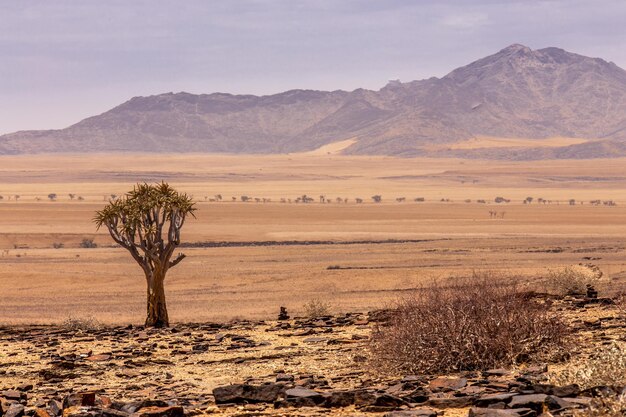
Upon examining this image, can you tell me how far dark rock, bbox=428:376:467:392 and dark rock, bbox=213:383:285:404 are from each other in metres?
1.63

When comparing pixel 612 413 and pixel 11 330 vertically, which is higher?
pixel 612 413

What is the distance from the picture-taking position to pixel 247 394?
1030 centimetres

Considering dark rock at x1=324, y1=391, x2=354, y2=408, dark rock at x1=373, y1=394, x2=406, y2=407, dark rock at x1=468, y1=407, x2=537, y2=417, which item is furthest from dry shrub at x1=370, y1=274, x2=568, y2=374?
dark rock at x1=468, y1=407, x2=537, y2=417

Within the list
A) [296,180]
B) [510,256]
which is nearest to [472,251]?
[510,256]

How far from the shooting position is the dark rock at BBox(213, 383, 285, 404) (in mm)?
10203

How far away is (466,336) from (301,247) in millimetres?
43335

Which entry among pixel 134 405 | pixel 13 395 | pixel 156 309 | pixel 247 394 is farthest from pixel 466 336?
pixel 156 309

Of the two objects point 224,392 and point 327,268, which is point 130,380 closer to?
point 224,392

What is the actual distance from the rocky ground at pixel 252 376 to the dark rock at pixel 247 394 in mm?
13

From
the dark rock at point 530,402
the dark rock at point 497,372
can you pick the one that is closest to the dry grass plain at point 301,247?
the dark rock at point 497,372

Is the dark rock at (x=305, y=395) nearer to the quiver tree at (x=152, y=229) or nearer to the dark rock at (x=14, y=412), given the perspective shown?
the dark rock at (x=14, y=412)

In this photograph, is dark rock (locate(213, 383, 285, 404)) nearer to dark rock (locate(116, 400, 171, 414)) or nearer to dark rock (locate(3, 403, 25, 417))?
dark rock (locate(116, 400, 171, 414))

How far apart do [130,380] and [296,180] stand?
456 ft

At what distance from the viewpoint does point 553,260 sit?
4503 cm
